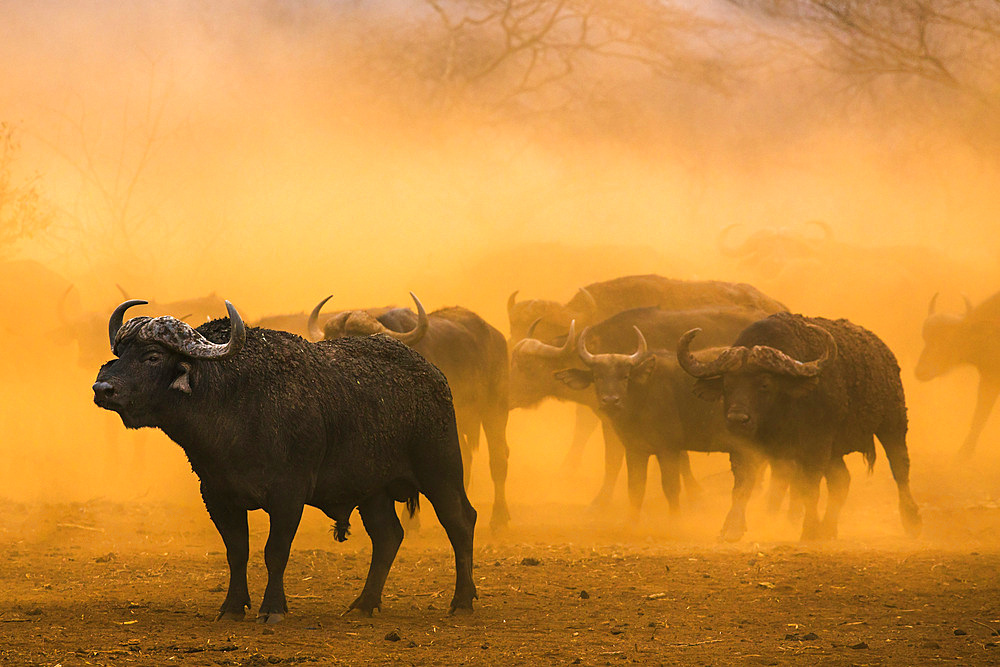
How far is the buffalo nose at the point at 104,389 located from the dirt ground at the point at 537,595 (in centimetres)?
133

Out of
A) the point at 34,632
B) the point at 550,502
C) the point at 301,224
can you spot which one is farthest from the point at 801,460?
the point at 301,224

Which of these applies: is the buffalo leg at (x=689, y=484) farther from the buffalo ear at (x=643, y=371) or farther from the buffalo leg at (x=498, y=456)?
the buffalo leg at (x=498, y=456)

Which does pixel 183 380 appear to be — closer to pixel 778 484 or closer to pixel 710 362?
pixel 710 362

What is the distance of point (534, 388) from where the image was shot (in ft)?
55.0

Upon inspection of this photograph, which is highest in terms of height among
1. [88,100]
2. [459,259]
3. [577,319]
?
[88,100]

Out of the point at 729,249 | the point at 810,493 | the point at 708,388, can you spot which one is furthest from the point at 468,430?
the point at 729,249

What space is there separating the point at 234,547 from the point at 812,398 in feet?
22.4

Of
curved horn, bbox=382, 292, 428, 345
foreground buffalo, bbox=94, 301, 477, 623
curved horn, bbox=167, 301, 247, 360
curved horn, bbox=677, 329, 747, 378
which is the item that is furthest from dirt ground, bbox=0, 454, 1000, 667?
curved horn, bbox=382, 292, 428, 345

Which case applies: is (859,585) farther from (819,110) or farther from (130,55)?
(819,110)

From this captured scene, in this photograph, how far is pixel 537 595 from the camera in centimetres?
894

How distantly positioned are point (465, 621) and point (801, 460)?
578 cm

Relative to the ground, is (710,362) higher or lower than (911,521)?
higher

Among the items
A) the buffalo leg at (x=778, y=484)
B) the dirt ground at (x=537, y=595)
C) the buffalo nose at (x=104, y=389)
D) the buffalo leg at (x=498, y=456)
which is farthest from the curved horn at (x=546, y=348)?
the buffalo nose at (x=104, y=389)

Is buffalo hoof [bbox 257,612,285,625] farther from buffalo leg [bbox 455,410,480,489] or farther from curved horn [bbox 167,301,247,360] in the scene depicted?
buffalo leg [bbox 455,410,480,489]
